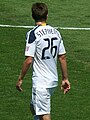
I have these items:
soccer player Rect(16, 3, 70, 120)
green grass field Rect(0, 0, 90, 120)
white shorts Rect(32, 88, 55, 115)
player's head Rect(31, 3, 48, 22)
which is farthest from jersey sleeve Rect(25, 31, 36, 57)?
green grass field Rect(0, 0, 90, 120)

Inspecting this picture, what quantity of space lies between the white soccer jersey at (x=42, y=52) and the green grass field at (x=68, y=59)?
2193 mm

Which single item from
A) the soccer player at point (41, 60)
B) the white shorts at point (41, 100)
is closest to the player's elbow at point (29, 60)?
the soccer player at point (41, 60)

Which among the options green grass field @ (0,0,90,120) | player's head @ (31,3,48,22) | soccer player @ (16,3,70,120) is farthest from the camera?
green grass field @ (0,0,90,120)

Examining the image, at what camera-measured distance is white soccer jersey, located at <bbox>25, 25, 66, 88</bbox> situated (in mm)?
9367

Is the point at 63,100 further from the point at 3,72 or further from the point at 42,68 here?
the point at 42,68

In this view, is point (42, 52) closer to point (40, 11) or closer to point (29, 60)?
point (29, 60)

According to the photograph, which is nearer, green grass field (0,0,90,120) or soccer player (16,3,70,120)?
soccer player (16,3,70,120)

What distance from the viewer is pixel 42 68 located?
30.9 ft

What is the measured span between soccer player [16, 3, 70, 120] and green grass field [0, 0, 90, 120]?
2.09 metres

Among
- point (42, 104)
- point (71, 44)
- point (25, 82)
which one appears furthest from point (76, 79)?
point (42, 104)

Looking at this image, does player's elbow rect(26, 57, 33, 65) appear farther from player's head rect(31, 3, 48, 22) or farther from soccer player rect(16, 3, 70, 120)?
player's head rect(31, 3, 48, 22)

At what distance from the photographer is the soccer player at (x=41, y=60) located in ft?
30.7

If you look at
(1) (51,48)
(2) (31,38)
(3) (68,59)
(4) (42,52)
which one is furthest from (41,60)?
(3) (68,59)

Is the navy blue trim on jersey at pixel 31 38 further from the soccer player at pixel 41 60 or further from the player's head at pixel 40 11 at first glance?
the player's head at pixel 40 11
